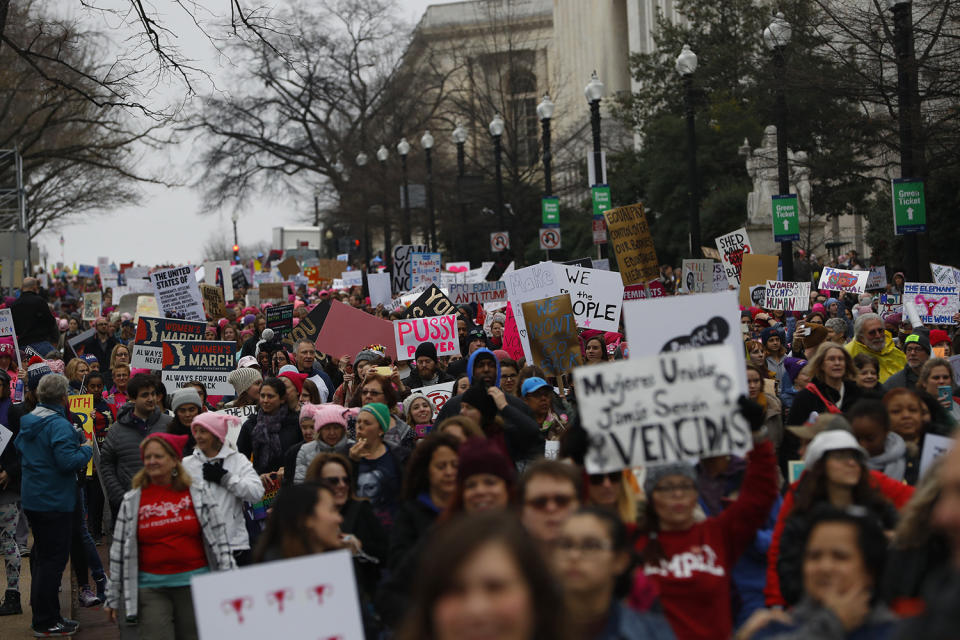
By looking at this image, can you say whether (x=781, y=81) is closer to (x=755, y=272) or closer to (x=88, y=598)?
(x=755, y=272)

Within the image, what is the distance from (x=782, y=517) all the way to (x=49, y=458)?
5637 mm

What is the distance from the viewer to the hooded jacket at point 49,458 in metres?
9.41

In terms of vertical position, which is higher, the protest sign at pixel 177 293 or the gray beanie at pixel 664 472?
the protest sign at pixel 177 293

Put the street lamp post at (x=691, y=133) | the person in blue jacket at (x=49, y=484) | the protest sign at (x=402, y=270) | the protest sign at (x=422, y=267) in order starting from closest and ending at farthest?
the person in blue jacket at (x=49, y=484)
the street lamp post at (x=691, y=133)
the protest sign at (x=422, y=267)
the protest sign at (x=402, y=270)

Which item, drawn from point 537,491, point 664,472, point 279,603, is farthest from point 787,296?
point 279,603

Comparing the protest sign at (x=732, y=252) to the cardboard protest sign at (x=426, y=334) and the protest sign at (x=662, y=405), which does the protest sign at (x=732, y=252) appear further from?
the protest sign at (x=662, y=405)

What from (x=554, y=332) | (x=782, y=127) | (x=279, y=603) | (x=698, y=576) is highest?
(x=782, y=127)

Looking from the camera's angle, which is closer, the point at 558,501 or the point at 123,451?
the point at 558,501

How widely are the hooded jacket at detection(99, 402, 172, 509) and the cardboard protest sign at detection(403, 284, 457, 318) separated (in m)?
8.06

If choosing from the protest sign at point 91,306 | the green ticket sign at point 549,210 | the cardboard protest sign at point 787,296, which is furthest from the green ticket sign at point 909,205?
the protest sign at point 91,306

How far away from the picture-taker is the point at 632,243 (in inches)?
743

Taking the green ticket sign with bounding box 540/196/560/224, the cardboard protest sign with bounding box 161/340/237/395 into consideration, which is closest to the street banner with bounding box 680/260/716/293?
the cardboard protest sign with bounding box 161/340/237/395

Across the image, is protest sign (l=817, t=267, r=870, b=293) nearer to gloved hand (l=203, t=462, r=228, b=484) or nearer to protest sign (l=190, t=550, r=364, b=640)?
gloved hand (l=203, t=462, r=228, b=484)

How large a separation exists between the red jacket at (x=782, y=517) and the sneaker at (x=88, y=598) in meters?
6.63
